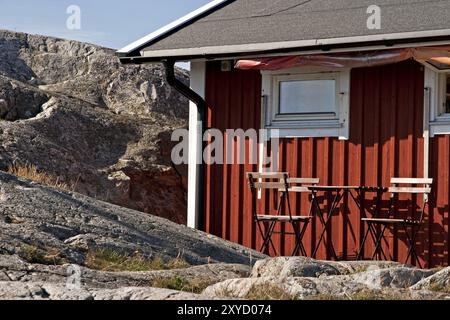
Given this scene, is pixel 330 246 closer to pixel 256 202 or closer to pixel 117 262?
pixel 256 202

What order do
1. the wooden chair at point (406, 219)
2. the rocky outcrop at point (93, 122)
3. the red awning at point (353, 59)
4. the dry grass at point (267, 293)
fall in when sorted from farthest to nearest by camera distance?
the rocky outcrop at point (93, 122) → the wooden chair at point (406, 219) → the red awning at point (353, 59) → the dry grass at point (267, 293)

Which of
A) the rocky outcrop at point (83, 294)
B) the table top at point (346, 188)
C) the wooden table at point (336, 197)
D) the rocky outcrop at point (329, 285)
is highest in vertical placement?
the table top at point (346, 188)

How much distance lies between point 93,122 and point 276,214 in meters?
6.35

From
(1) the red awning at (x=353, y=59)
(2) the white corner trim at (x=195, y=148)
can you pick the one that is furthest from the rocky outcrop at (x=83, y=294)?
(2) the white corner trim at (x=195, y=148)

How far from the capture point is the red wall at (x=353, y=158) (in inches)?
501

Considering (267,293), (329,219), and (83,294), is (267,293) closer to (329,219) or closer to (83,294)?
(83,294)

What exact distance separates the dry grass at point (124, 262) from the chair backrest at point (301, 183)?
3447 mm

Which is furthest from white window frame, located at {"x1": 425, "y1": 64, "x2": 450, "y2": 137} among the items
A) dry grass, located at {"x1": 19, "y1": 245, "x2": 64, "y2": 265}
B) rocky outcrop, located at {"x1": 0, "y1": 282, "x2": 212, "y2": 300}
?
rocky outcrop, located at {"x1": 0, "y1": 282, "x2": 212, "y2": 300}

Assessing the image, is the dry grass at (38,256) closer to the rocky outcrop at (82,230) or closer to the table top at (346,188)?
the rocky outcrop at (82,230)

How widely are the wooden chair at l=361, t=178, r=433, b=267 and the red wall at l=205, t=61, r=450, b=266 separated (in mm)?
119

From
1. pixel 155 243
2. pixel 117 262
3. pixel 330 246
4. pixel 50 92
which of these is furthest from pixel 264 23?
pixel 50 92

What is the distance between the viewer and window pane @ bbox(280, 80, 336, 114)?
44.3ft

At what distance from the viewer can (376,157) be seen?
42.9 feet

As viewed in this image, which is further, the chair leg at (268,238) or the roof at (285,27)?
the chair leg at (268,238)
